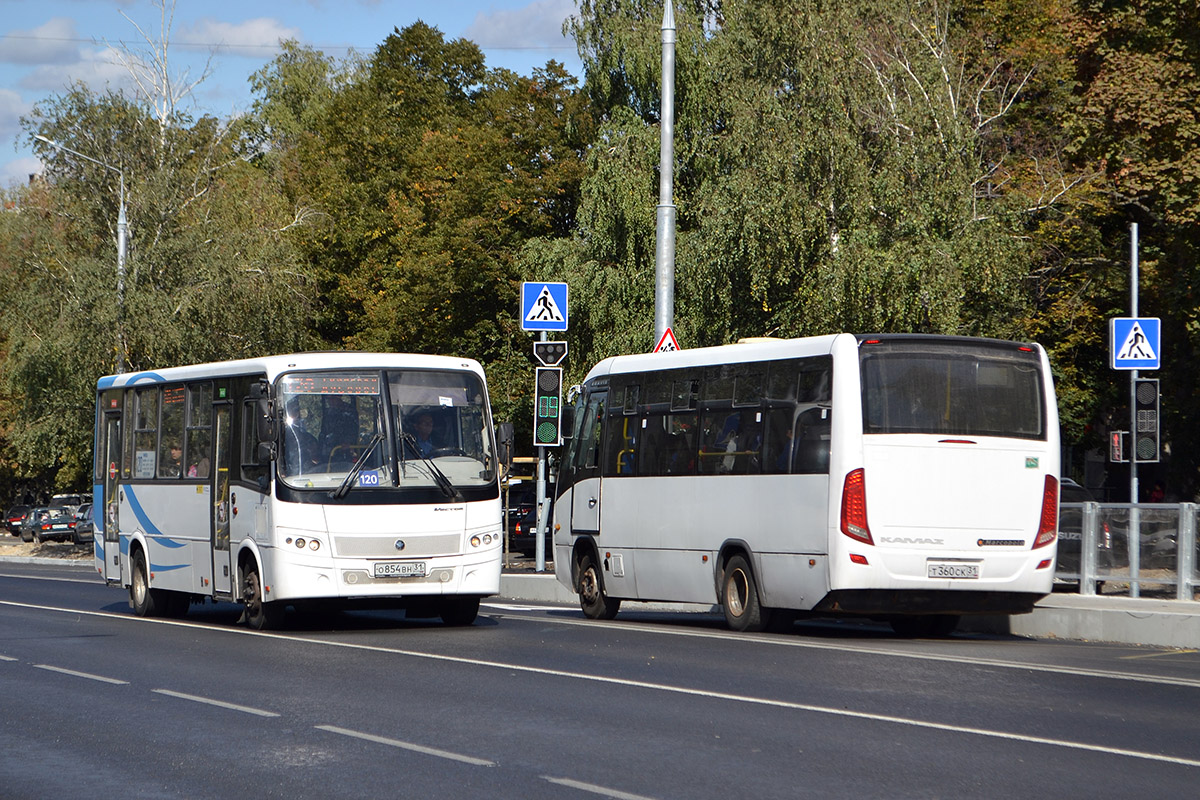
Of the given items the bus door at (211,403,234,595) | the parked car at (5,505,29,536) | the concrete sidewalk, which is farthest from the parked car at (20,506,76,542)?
the concrete sidewalk

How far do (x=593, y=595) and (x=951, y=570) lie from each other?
19.8 feet

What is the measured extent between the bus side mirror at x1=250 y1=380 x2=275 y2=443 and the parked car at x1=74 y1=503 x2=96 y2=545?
43553 mm

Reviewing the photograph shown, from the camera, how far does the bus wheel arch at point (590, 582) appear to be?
21328 millimetres

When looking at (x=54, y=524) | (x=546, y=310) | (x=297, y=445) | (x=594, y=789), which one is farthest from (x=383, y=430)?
(x=54, y=524)

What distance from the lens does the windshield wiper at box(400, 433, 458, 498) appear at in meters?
18.5

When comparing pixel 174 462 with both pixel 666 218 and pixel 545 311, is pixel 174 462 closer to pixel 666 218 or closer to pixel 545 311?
pixel 545 311

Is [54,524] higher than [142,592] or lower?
lower

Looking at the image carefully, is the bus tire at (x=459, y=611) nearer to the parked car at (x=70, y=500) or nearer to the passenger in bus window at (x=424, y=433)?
the passenger in bus window at (x=424, y=433)

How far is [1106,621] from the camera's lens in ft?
57.9

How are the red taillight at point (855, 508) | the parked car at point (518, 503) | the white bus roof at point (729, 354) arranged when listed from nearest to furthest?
the red taillight at point (855, 508)
the white bus roof at point (729, 354)
the parked car at point (518, 503)

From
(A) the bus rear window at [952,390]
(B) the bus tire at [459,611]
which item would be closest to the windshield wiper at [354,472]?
(B) the bus tire at [459,611]

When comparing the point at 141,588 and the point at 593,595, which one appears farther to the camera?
the point at 141,588

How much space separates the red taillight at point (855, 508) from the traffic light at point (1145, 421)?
736 cm

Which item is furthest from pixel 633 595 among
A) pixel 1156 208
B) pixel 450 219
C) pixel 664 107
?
pixel 450 219
